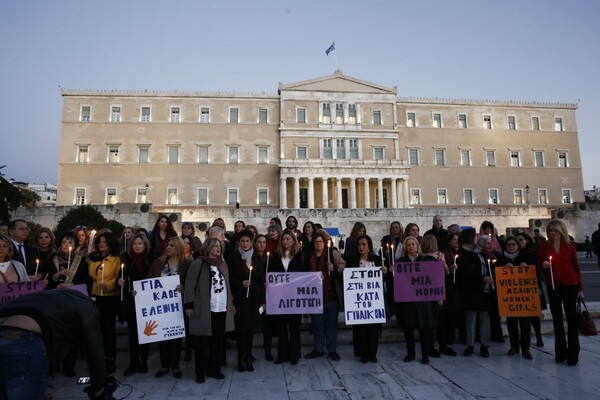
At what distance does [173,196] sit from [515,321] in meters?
37.4

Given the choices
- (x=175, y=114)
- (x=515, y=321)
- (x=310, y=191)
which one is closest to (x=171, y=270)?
(x=515, y=321)

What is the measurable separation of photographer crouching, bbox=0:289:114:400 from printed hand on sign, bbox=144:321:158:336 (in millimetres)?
2282

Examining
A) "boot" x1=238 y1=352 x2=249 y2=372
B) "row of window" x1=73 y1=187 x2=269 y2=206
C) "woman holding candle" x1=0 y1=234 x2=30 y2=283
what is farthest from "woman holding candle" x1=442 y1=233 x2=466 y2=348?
"row of window" x1=73 y1=187 x2=269 y2=206

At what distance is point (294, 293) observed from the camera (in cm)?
577

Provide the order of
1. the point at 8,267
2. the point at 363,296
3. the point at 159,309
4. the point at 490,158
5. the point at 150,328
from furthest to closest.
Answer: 1. the point at 490,158
2. the point at 363,296
3. the point at 159,309
4. the point at 150,328
5. the point at 8,267

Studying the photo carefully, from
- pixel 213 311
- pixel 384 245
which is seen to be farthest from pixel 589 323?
pixel 213 311

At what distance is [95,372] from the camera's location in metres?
3.14

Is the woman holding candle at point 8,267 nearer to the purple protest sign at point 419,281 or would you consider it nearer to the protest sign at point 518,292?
the purple protest sign at point 419,281

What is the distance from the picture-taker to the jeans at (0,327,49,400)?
7.86 feet

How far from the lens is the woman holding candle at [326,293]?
580 cm

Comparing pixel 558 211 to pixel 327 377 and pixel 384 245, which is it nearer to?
pixel 384 245

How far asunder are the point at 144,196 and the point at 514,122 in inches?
1667

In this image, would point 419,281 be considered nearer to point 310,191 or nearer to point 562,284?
point 562,284

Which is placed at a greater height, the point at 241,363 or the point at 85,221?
the point at 85,221
